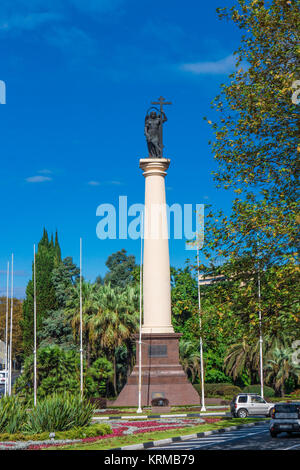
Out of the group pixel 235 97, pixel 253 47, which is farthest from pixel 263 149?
pixel 253 47

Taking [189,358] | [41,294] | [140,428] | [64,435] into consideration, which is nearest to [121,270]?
[41,294]

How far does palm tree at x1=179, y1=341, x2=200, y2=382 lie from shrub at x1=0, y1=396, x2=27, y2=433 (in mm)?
34432

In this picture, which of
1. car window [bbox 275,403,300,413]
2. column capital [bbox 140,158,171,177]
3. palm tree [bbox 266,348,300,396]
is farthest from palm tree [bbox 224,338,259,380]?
car window [bbox 275,403,300,413]

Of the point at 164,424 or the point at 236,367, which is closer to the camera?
the point at 164,424

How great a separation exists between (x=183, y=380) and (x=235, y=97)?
27.7m

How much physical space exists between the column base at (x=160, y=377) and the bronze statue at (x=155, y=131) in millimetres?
14072

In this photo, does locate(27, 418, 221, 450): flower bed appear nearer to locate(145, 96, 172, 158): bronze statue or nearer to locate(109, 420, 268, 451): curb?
locate(109, 420, 268, 451): curb

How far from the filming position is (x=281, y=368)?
51531 mm

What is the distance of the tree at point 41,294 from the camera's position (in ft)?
236

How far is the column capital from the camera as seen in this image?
149 feet

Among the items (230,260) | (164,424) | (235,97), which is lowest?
(164,424)
